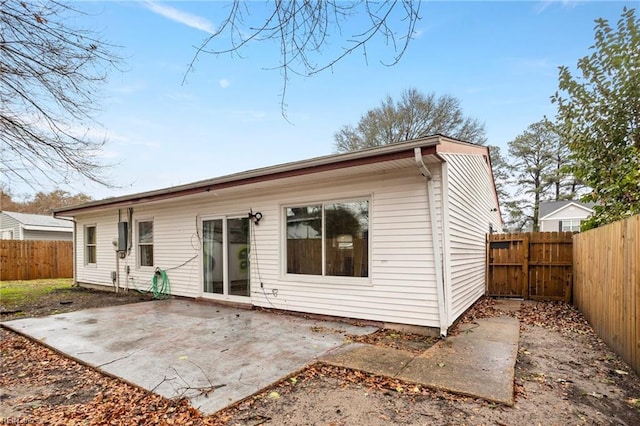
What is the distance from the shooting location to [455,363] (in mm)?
3559

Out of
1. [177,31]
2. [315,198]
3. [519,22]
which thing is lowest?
[315,198]

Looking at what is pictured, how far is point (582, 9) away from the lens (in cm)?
646

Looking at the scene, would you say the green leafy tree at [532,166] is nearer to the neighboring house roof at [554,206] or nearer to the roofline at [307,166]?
the neighboring house roof at [554,206]

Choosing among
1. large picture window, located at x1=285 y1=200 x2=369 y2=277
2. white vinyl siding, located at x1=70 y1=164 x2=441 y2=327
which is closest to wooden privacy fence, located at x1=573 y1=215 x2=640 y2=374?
white vinyl siding, located at x1=70 y1=164 x2=441 y2=327

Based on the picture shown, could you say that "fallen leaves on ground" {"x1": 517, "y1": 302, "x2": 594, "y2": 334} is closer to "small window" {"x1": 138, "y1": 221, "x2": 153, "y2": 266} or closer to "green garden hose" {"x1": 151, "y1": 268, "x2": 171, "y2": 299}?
"green garden hose" {"x1": 151, "y1": 268, "x2": 171, "y2": 299}

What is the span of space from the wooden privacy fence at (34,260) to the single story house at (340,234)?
31.7ft

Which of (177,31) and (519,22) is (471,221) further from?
(177,31)

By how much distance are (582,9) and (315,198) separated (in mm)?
6436

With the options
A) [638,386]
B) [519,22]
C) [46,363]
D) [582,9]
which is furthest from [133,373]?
[582,9]

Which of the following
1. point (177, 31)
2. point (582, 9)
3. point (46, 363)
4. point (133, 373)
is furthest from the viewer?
point (582, 9)

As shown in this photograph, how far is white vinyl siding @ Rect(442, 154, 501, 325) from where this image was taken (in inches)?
196

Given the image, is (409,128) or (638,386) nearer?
(638,386)

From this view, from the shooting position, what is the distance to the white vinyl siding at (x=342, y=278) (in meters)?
4.88

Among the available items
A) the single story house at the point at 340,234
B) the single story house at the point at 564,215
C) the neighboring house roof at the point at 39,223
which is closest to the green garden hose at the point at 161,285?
the single story house at the point at 340,234
